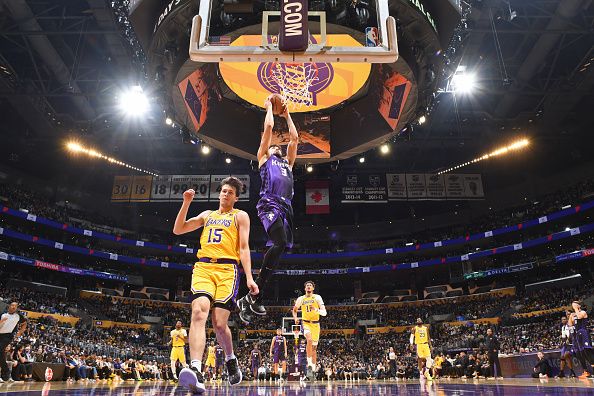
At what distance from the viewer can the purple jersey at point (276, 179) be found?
635 cm

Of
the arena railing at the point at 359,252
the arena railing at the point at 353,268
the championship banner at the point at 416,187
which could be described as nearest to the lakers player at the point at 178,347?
the arena railing at the point at 353,268

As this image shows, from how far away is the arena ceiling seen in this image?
61.4 ft

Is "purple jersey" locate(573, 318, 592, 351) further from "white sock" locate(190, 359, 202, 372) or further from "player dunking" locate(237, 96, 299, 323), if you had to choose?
"white sock" locate(190, 359, 202, 372)

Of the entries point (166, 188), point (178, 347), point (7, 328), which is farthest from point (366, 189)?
point (7, 328)

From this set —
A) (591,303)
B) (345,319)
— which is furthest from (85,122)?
Answer: (591,303)

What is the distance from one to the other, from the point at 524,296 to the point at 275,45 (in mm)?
34010

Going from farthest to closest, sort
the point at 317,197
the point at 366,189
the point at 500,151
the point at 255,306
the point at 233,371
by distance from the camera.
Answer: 1. the point at 317,197
2. the point at 366,189
3. the point at 500,151
4. the point at 255,306
5. the point at 233,371

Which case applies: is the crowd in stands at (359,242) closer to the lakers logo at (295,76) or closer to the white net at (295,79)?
the lakers logo at (295,76)

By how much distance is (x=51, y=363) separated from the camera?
15.5 m

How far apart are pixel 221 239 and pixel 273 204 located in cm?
158

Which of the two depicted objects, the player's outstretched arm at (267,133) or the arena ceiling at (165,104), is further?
the arena ceiling at (165,104)

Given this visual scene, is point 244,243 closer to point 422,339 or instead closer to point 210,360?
point 422,339

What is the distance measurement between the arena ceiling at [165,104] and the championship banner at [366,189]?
→ 2.24 m

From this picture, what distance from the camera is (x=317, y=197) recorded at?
34.8m
